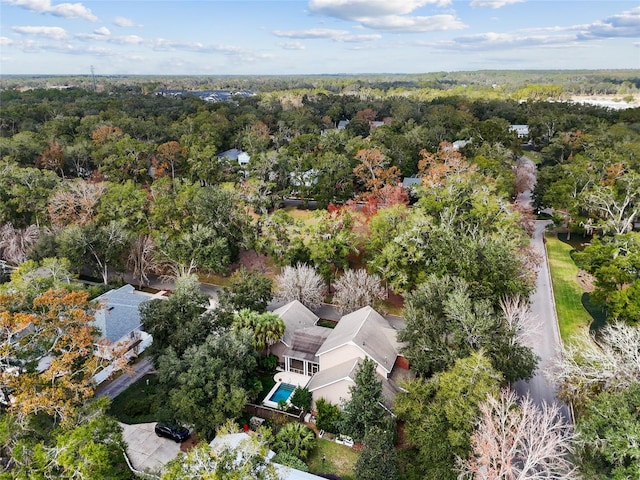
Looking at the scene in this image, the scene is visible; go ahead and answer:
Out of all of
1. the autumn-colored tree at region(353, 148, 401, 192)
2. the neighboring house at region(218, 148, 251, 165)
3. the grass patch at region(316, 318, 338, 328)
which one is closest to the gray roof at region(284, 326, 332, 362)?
the grass patch at region(316, 318, 338, 328)

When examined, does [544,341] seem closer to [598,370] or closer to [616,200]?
[598,370]

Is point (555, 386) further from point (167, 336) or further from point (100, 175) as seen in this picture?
point (100, 175)

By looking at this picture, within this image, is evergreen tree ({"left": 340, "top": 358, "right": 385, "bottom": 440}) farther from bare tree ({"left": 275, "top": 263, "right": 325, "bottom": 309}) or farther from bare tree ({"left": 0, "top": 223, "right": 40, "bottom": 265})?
bare tree ({"left": 0, "top": 223, "right": 40, "bottom": 265})

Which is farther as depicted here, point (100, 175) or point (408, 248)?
point (100, 175)

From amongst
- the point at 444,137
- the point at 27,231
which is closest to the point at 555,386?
the point at 27,231

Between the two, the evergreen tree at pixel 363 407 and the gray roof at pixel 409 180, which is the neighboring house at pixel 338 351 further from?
the gray roof at pixel 409 180
